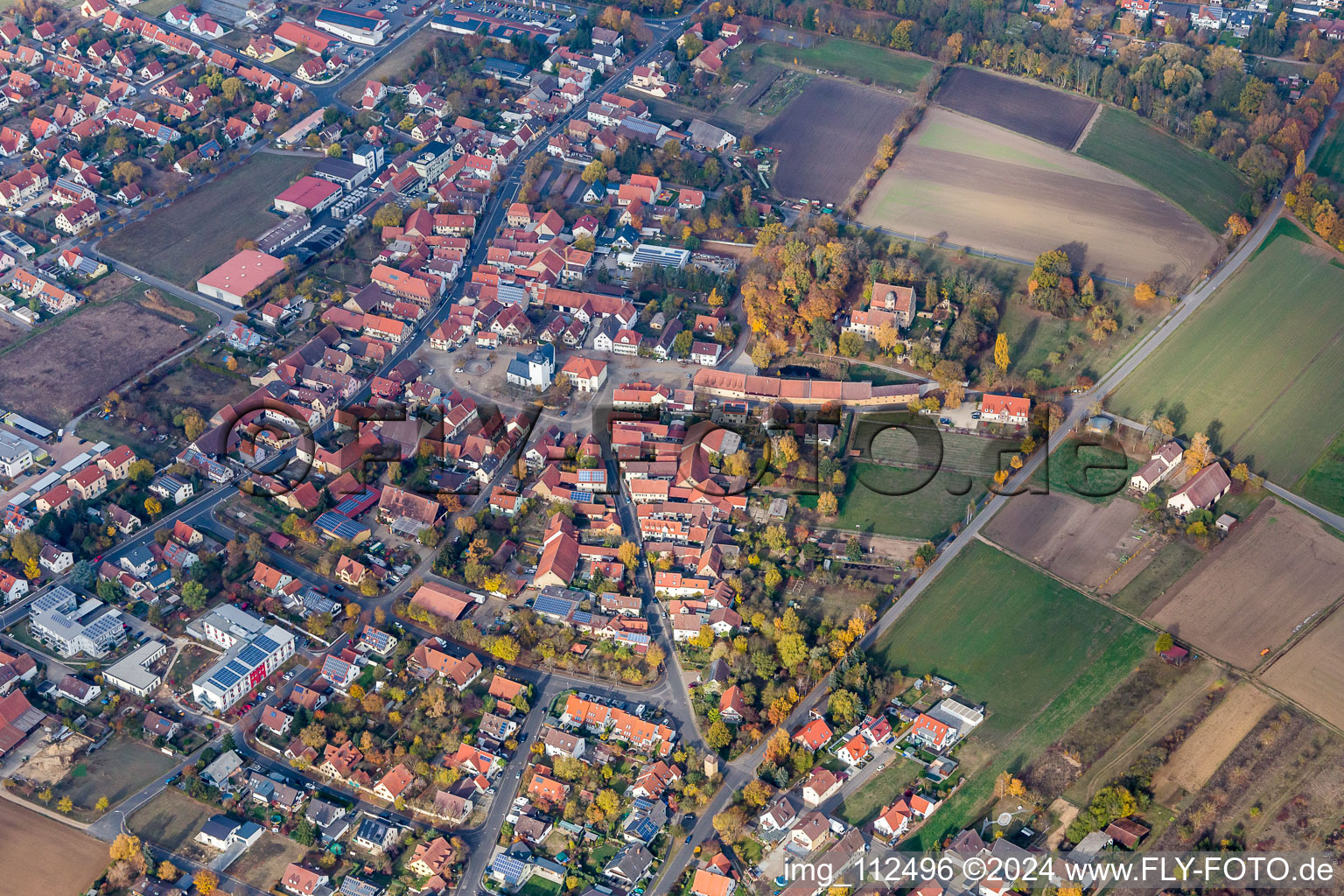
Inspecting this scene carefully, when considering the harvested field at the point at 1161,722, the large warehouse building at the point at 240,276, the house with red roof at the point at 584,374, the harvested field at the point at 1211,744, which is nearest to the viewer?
the harvested field at the point at 1211,744

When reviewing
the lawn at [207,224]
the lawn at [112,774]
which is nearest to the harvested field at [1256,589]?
the lawn at [112,774]

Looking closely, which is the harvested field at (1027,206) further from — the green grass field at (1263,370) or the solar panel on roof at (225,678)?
the solar panel on roof at (225,678)

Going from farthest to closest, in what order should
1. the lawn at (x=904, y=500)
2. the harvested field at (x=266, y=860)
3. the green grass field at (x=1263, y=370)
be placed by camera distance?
the green grass field at (x=1263, y=370)
the lawn at (x=904, y=500)
the harvested field at (x=266, y=860)

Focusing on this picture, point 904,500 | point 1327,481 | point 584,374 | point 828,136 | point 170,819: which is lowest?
point 170,819

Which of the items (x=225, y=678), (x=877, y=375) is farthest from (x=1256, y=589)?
(x=225, y=678)

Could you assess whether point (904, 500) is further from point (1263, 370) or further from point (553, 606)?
point (1263, 370)

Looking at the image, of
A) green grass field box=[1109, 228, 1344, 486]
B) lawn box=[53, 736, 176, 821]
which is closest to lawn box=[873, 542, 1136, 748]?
green grass field box=[1109, 228, 1344, 486]
